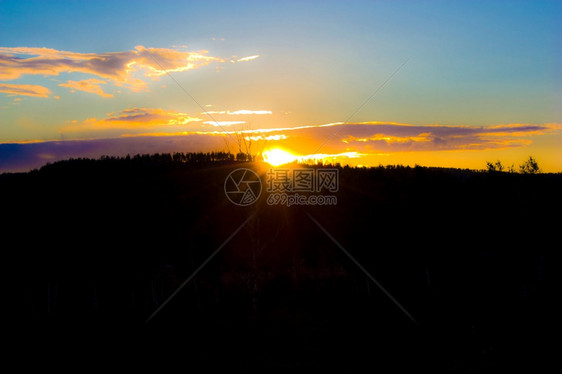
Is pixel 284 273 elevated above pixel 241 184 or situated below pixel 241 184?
below

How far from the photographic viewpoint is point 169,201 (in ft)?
140

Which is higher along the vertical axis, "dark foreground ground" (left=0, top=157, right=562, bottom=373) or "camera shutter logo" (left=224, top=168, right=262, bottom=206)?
"camera shutter logo" (left=224, top=168, right=262, bottom=206)

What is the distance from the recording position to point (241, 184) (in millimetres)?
40875

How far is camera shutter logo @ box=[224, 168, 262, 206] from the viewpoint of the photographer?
3747cm

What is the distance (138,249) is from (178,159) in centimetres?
1903

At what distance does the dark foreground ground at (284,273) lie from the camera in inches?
803

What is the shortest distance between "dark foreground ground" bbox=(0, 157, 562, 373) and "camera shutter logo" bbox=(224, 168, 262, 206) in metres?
0.81

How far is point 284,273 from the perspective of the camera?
3228 centimetres

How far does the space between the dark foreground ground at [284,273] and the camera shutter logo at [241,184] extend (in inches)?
31.8

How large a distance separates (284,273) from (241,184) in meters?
11.2

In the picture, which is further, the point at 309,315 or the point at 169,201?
the point at 169,201

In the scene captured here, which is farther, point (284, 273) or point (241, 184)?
point (241, 184)

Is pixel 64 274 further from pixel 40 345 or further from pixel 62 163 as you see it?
pixel 62 163

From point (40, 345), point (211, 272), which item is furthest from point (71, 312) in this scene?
point (211, 272)
